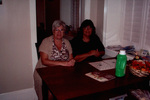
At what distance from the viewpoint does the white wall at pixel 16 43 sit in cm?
224

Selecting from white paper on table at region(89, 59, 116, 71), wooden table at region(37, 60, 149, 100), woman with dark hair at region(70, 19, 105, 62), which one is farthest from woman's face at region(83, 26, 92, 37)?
wooden table at region(37, 60, 149, 100)

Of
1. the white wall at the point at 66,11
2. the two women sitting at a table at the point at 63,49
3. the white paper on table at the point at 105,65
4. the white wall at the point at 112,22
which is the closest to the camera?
the white paper on table at the point at 105,65

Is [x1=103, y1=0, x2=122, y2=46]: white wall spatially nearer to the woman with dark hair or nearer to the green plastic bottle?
the woman with dark hair

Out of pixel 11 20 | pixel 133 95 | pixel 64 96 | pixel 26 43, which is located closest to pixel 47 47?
pixel 26 43

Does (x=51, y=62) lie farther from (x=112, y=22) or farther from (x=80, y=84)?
(x=112, y=22)

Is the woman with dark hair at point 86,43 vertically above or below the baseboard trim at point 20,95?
above

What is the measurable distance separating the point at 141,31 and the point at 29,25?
1.61 meters

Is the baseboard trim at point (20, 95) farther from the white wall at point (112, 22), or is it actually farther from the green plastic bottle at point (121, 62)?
the green plastic bottle at point (121, 62)

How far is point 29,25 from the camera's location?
2.36 m

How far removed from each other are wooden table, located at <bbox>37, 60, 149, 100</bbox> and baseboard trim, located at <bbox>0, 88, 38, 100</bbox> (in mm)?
1186

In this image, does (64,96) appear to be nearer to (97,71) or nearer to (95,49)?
(97,71)

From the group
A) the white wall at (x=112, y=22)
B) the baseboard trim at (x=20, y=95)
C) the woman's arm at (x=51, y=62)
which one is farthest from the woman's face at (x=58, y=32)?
the baseboard trim at (x=20, y=95)

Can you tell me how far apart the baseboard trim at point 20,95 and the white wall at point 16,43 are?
0.04 meters

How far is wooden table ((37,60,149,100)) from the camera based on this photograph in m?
1.08
